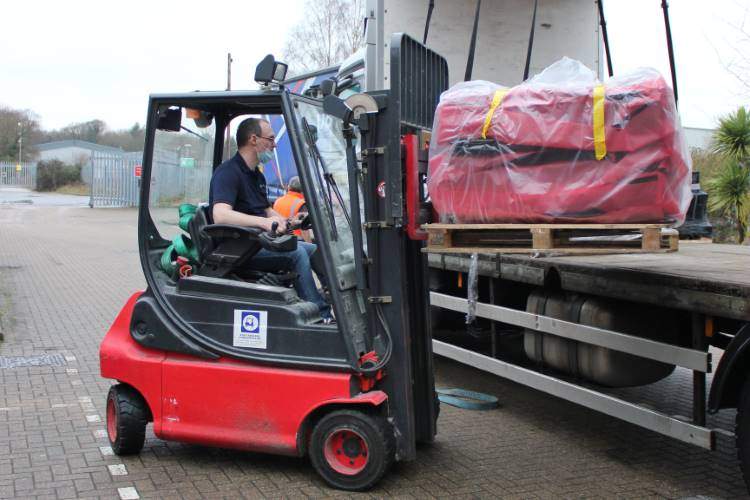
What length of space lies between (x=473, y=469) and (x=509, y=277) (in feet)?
5.26

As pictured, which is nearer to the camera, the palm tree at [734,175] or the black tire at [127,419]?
the black tire at [127,419]

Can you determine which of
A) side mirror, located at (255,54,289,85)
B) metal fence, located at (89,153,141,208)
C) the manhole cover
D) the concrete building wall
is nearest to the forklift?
side mirror, located at (255,54,289,85)

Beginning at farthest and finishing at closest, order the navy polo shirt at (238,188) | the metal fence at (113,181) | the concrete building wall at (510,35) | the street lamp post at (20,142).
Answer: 1. the street lamp post at (20,142)
2. the metal fence at (113,181)
3. the concrete building wall at (510,35)
4. the navy polo shirt at (238,188)

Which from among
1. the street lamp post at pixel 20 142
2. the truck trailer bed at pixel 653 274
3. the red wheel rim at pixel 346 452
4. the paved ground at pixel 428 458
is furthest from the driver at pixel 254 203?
the street lamp post at pixel 20 142

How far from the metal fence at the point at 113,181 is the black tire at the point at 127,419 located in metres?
34.4

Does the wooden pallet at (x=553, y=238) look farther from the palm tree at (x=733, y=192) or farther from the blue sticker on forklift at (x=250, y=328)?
the palm tree at (x=733, y=192)

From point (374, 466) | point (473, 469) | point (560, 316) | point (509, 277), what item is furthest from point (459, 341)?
point (374, 466)

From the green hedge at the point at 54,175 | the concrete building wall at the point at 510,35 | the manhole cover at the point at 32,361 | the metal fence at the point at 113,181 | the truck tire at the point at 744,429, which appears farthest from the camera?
the green hedge at the point at 54,175

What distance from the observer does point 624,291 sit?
4.76m

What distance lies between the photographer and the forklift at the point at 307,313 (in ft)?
14.8

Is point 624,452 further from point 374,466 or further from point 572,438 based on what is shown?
point 374,466

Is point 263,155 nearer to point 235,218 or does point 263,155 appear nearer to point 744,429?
point 235,218

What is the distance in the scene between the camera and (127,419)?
4934 mm

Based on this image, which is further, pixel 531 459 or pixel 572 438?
pixel 572 438
